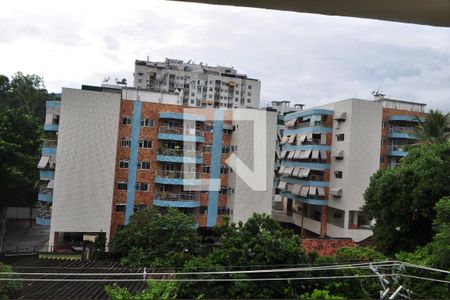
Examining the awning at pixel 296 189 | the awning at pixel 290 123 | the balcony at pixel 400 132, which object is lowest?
the awning at pixel 296 189

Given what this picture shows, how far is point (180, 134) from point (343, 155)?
464cm

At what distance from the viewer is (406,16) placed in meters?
0.88

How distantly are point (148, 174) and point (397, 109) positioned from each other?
290 inches

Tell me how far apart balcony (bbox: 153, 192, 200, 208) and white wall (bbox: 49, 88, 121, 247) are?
1.12m

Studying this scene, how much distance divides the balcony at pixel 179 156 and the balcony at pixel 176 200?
2.74ft

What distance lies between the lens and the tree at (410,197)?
469 centimetres

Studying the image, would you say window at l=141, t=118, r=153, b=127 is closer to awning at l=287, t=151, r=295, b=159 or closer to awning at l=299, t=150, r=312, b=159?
awning at l=299, t=150, r=312, b=159

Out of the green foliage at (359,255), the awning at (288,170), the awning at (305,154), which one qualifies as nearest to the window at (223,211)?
the awning at (305,154)

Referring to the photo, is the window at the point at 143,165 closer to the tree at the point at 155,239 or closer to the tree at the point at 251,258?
the tree at the point at 155,239

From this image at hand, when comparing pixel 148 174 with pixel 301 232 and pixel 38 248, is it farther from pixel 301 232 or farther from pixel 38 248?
pixel 301 232

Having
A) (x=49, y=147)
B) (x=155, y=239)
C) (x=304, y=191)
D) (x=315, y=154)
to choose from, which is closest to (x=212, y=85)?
(x=315, y=154)

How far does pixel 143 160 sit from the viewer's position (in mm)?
8641

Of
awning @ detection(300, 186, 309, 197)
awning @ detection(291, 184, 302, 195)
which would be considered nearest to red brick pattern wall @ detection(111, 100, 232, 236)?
awning @ detection(300, 186, 309, 197)

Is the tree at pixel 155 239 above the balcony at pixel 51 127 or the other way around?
the other way around
